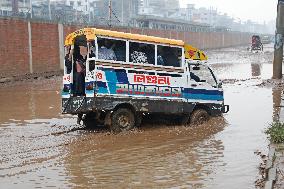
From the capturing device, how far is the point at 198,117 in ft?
42.7

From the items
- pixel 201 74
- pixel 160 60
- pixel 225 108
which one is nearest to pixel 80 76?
pixel 160 60

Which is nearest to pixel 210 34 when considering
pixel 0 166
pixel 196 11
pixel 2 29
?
pixel 2 29

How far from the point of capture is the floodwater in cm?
754

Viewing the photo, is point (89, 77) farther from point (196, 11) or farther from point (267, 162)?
point (196, 11)

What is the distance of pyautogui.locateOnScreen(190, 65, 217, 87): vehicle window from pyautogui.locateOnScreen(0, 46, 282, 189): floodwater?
1.30 metres

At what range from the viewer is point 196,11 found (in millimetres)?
181625

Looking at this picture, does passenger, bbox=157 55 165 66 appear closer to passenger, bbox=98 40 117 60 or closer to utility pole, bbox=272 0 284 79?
passenger, bbox=98 40 117 60

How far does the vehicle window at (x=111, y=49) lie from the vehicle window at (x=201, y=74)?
238 cm

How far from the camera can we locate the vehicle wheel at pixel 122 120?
11.6 metres

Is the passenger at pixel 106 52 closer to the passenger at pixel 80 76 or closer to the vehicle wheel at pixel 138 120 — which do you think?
the passenger at pixel 80 76

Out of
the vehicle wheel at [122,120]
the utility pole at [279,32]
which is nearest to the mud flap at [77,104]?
the vehicle wheel at [122,120]

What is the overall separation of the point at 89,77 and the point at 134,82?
131 cm

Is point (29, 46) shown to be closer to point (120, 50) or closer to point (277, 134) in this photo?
point (120, 50)

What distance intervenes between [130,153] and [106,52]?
3141 millimetres
